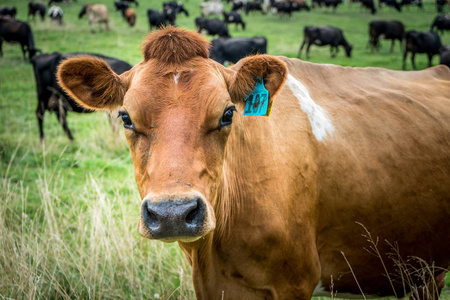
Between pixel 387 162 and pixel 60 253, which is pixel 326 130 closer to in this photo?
pixel 387 162

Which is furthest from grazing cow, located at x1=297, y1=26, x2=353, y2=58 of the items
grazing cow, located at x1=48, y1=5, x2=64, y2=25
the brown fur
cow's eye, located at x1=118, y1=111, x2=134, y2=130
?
cow's eye, located at x1=118, y1=111, x2=134, y2=130

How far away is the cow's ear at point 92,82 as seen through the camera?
8.44 feet

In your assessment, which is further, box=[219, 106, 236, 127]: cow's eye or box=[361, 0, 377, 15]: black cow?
box=[361, 0, 377, 15]: black cow

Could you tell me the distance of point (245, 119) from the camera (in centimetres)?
290

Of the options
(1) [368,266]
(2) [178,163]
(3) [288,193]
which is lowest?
(1) [368,266]

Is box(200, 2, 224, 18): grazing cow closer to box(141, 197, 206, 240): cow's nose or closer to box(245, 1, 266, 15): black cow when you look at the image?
box(245, 1, 266, 15): black cow

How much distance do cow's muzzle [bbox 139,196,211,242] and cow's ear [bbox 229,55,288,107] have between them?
0.97m

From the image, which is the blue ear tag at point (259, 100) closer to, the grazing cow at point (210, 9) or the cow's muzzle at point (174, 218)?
the cow's muzzle at point (174, 218)

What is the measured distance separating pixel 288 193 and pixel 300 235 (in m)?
0.32

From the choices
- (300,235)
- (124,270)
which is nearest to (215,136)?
(300,235)

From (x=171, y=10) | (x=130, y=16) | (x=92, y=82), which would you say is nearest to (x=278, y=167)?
(x=92, y=82)

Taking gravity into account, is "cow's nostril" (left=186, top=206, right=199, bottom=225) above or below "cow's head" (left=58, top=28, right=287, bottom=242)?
below

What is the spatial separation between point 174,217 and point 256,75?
1.21 metres

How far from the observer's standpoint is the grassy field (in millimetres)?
3658
